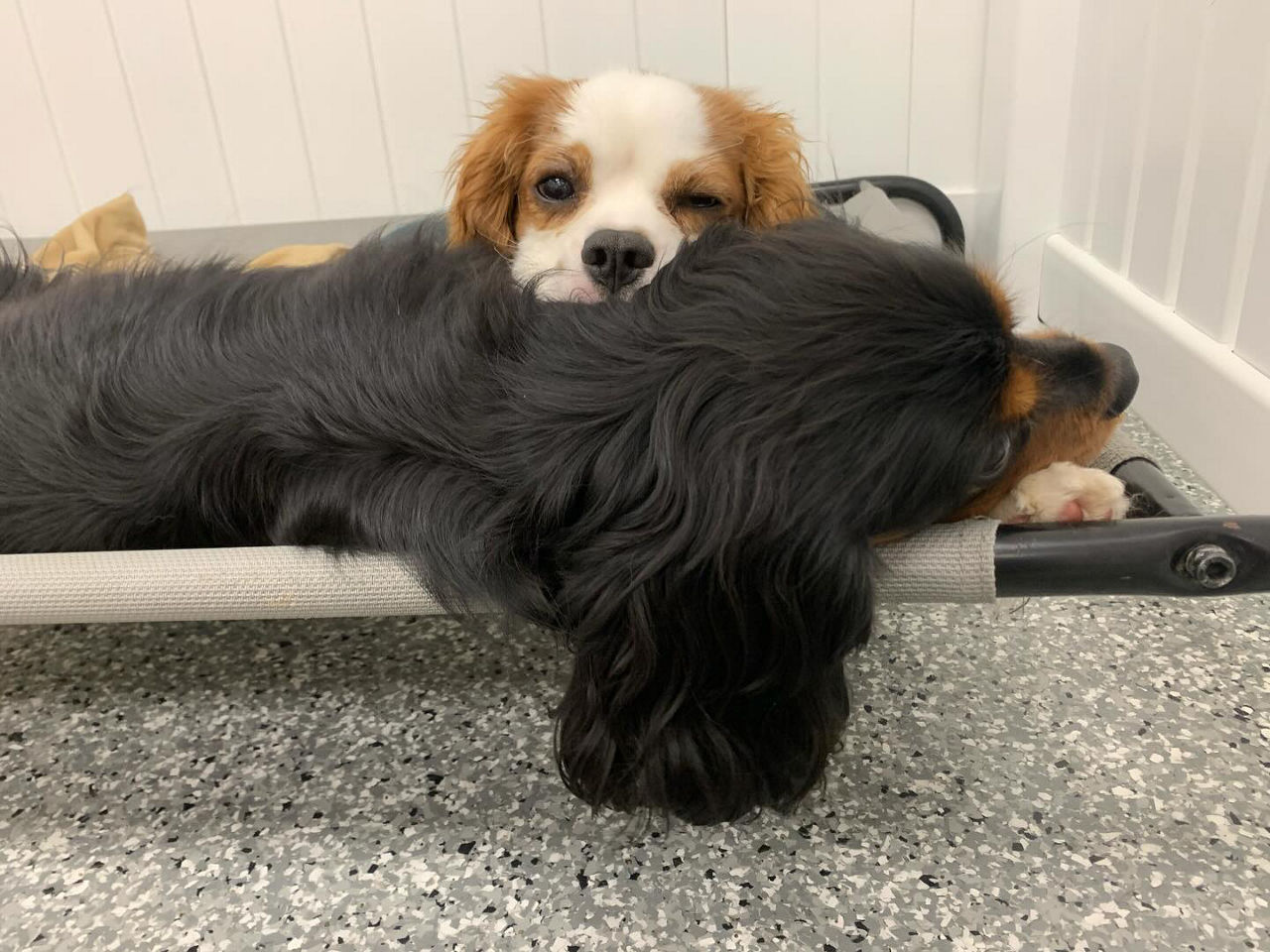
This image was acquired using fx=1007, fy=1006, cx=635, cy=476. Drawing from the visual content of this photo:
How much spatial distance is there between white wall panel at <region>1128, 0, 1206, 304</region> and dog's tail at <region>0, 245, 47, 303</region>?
63.1 inches

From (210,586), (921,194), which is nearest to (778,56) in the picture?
(921,194)

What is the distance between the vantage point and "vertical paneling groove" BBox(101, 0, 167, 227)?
2.10 meters

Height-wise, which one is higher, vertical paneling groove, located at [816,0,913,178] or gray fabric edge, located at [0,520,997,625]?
vertical paneling groove, located at [816,0,913,178]

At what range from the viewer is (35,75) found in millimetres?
2160

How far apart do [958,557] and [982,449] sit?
0.09 m

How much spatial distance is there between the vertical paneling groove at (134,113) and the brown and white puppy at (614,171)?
1016 millimetres

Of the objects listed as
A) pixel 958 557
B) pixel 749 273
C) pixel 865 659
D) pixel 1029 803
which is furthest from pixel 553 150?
pixel 1029 803

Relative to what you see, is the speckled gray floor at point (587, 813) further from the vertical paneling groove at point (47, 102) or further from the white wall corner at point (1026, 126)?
the vertical paneling groove at point (47, 102)

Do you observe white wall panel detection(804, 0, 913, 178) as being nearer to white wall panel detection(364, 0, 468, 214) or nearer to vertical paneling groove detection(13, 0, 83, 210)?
white wall panel detection(364, 0, 468, 214)

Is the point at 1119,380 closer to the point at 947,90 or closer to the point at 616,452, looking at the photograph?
the point at 616,452

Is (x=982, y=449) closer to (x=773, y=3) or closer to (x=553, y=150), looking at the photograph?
(x=553, y=150)

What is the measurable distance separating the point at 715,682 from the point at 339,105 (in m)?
1.80

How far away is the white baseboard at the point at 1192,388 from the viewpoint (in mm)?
1356

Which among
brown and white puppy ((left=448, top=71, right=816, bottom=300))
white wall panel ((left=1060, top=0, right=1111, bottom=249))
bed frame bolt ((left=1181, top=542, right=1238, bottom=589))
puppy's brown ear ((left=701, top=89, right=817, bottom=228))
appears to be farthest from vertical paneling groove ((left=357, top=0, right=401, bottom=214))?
bed frame bolt ((left=1181, top=542, right=1238, bottom=589))
